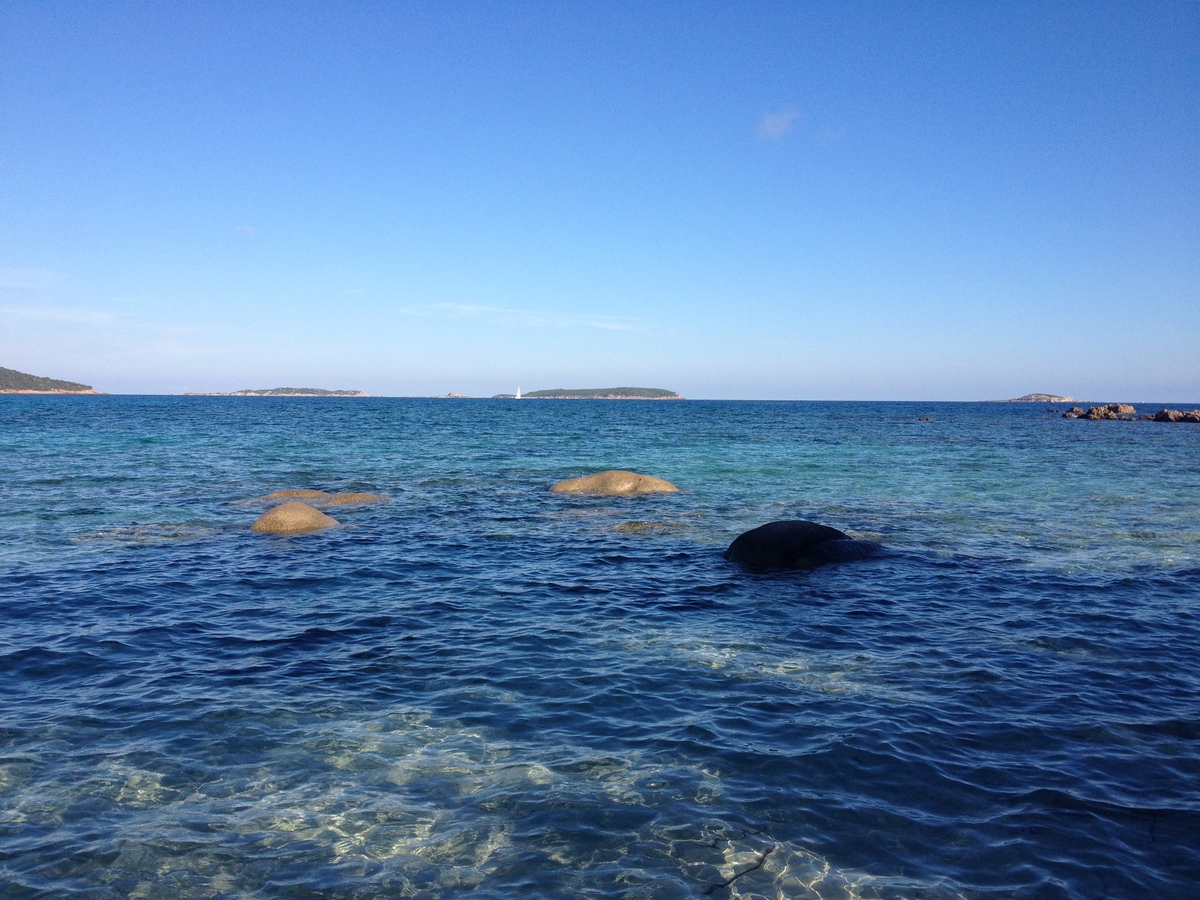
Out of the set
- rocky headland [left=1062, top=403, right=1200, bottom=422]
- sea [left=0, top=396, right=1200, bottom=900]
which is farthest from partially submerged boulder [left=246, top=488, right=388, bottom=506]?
rocky headland [left=1062, top=403, right=1200, bottom=422]

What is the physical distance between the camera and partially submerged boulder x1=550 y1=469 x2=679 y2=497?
26.7m

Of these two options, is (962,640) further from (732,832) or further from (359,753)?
(359,753)

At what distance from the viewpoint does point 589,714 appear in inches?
338

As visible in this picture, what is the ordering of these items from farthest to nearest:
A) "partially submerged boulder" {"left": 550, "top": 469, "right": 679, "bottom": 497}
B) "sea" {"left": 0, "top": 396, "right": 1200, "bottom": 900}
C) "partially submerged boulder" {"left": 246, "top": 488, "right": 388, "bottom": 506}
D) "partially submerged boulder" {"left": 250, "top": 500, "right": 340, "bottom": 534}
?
"partially submerged boulder" {"left": 550, "top": 469, "right": 679, "bottom": 497}, "partially submerged boulder" {"left": 246, "top": 488, "right": 388, "bottom": 506}, "partially submerged boulder" {"left": 250, "top": 500, "right": 340, "bottom": 534}, "sea" {"left": 0, "top": 396, "right": 1200, "bottom": 900}

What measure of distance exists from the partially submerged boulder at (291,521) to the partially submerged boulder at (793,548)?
10943 mm

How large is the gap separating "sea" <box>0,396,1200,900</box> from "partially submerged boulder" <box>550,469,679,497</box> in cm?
656

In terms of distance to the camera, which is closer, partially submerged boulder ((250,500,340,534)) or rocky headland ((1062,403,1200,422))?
partially submerged boulder ((250,500,340,534))

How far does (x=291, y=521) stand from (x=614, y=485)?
11.4 m

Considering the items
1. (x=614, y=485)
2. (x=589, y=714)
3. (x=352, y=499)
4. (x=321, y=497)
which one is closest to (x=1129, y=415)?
(x=614, y=485)

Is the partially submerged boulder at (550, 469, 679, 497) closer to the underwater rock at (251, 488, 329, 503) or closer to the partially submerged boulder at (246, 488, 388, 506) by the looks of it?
the partially submerged boulder at (246, 488, 388, 506)

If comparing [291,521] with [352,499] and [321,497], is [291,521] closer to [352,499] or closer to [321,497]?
[321,497]

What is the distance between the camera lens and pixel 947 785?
280 inches

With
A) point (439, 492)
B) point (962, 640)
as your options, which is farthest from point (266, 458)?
point (962, 640)

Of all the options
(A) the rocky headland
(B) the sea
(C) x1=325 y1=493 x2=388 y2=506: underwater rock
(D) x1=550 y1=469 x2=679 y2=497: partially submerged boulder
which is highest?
(A) the rocky headland
